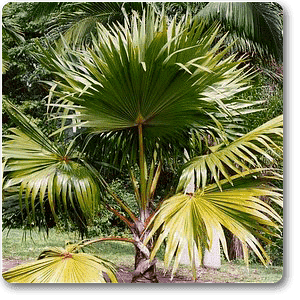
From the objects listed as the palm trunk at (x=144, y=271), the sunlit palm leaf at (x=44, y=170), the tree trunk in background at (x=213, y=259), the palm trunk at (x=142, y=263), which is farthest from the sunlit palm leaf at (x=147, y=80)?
the tree trunk in background at (x=213, y=259)

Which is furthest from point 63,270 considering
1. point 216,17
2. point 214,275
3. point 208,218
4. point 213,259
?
point 216,17

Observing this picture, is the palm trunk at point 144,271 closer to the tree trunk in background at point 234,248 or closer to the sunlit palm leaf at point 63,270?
the sunlit palm leaf at point 63,270

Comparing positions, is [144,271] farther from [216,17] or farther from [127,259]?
[216,17]

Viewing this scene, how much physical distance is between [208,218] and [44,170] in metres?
1.07

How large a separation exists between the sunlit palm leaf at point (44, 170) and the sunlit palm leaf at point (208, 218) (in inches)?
21.2

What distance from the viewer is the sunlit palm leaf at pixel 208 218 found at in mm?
2721

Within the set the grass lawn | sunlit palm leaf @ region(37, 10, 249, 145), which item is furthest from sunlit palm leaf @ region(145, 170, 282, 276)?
the grass lawn

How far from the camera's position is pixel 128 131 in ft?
11.6

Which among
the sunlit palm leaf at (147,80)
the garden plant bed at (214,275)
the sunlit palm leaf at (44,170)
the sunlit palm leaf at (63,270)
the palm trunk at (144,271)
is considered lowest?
the garden plant bed at (214,275)

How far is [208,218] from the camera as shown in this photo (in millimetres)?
2754

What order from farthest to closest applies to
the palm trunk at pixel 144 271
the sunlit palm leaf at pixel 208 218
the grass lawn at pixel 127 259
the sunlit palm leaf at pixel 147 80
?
1. the grass lawn at pixel 127 259
2. the palm trunk at pixel 144 271
3. the sunlit palm leaf at pixel 147 80
4. the sunlit palm leaf at pixel 208 218

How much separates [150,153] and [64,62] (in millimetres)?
899

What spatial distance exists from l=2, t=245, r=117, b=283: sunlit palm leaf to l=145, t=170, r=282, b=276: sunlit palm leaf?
0.33 meters

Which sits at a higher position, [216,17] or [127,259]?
→ [216,17]
